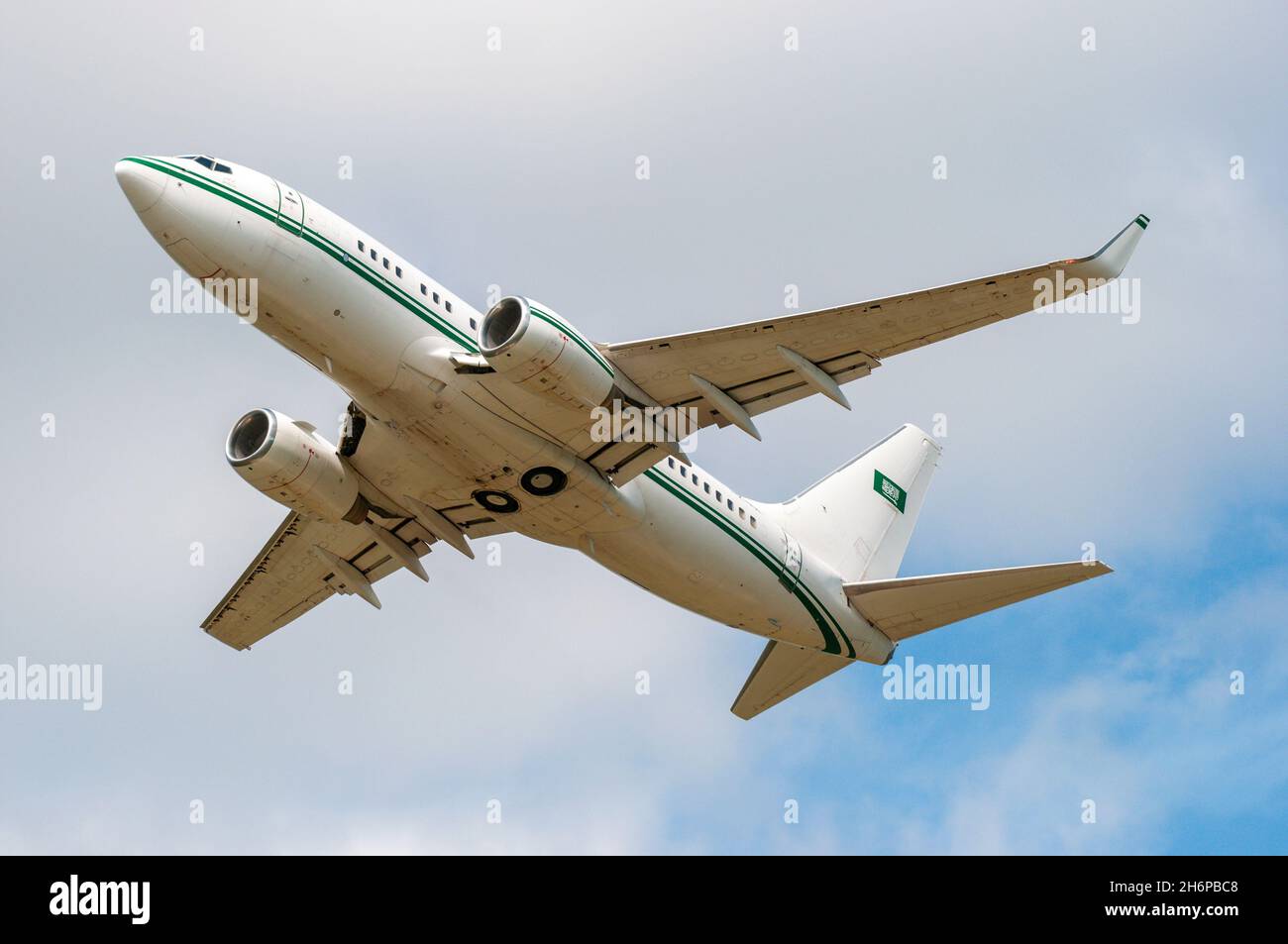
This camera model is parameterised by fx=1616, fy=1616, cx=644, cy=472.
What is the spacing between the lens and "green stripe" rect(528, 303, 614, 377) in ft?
111

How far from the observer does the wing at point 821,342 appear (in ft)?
105

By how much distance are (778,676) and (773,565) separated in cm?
514

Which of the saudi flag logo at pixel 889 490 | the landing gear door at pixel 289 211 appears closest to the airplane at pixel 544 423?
the landing gear door at pixel 289 211

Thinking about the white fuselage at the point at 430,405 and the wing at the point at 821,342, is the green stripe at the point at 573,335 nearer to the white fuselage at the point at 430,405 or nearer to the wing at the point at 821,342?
the wing at the point at 821,342

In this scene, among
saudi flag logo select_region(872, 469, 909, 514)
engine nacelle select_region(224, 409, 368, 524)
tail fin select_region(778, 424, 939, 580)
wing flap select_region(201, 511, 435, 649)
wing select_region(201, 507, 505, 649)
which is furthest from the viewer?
saudi flag logo select_region(872, 469, 909, 514)

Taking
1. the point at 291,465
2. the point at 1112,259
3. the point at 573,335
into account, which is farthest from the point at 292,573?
the point at 1112,259

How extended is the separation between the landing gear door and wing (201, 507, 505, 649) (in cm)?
961

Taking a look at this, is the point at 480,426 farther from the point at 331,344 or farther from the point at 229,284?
the point at 229,284

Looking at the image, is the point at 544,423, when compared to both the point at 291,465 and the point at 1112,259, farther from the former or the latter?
the point at 1112,259

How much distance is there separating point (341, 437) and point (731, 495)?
9643 mm

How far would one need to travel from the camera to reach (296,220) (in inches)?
1341

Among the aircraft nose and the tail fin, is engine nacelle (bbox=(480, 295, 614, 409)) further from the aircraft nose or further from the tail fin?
the tail fin

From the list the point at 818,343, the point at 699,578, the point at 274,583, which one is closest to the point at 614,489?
the point at 699,578

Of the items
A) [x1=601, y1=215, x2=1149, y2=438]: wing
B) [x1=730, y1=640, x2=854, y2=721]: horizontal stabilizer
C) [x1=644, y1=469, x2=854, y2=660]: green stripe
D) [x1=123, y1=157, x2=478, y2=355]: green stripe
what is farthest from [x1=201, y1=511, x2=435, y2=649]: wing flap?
[x1=730, y1=640, x2=854, y2=721]: horizontal stabilizer
